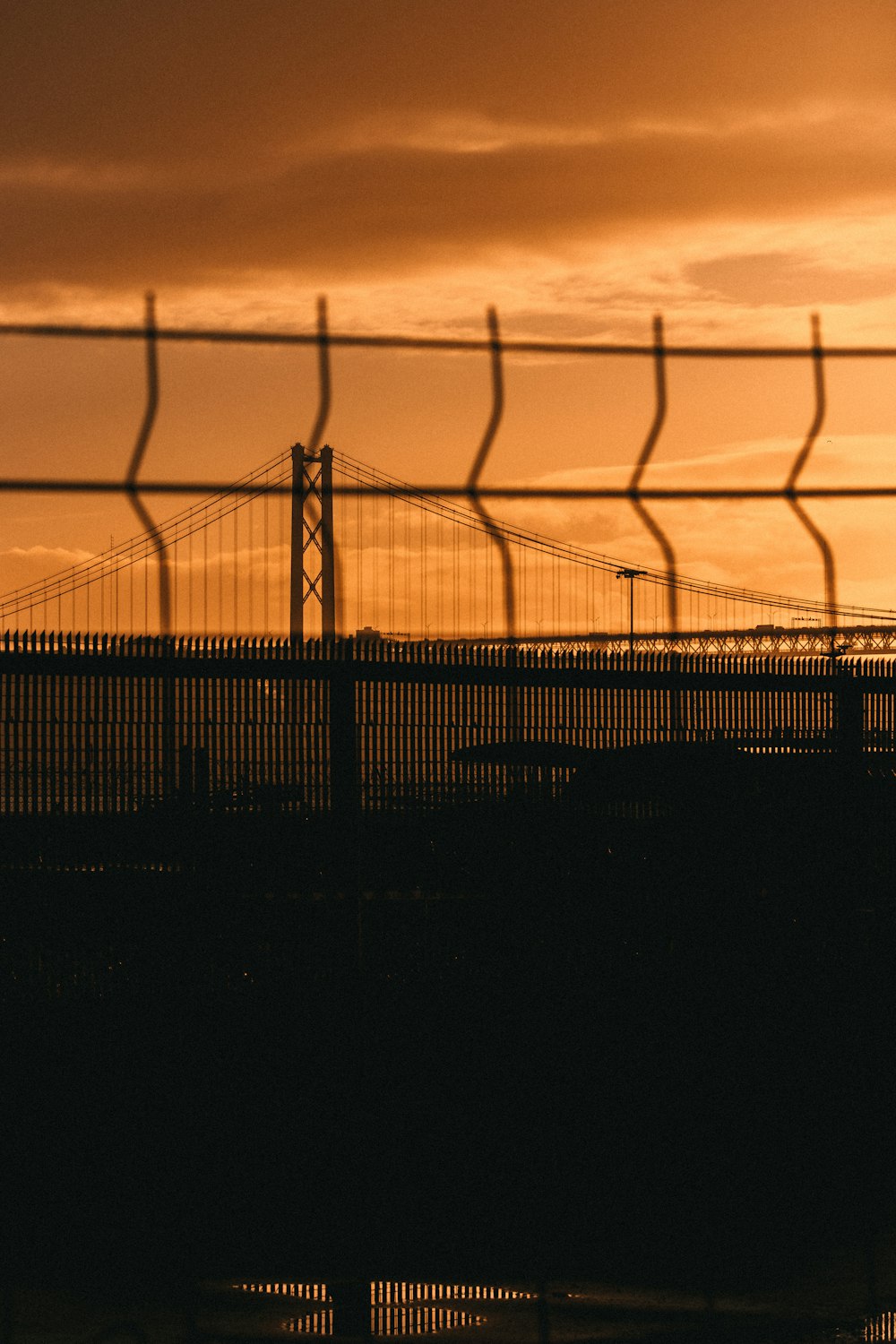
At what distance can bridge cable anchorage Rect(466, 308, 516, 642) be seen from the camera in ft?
29.4

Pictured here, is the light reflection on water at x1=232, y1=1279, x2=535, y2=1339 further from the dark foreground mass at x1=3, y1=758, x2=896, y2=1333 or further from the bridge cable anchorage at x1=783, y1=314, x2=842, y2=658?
the bridge cable anchorage at x1=783, y1=314, x2=842, y2=658

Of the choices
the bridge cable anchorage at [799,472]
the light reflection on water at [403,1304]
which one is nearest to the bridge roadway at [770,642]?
the bridge cable anchorage at [799,472]

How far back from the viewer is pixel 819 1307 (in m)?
4.54

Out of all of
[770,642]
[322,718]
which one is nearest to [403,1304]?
[322,718]

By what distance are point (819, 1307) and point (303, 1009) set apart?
3.70m

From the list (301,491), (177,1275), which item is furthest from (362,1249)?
(301,491)

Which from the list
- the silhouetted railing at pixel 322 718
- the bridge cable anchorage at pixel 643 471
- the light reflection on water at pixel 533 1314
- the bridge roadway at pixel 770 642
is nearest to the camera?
the light reflection on water at pixel 533 1314

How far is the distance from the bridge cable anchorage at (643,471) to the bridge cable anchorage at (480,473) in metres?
0.77

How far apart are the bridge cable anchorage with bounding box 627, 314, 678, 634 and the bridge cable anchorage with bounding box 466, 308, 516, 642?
30.4 inches

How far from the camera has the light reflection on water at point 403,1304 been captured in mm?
4332

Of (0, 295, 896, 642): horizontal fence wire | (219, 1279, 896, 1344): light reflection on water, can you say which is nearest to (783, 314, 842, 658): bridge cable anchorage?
(0, 295, 896, 642): horizontal fence wire

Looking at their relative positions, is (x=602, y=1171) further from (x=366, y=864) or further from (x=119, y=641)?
(x=119, y=641)

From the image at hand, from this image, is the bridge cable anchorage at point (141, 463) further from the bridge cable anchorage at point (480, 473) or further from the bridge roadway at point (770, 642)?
the bridge roadway at point (770, 642)

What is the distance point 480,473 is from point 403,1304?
18.3 feet
